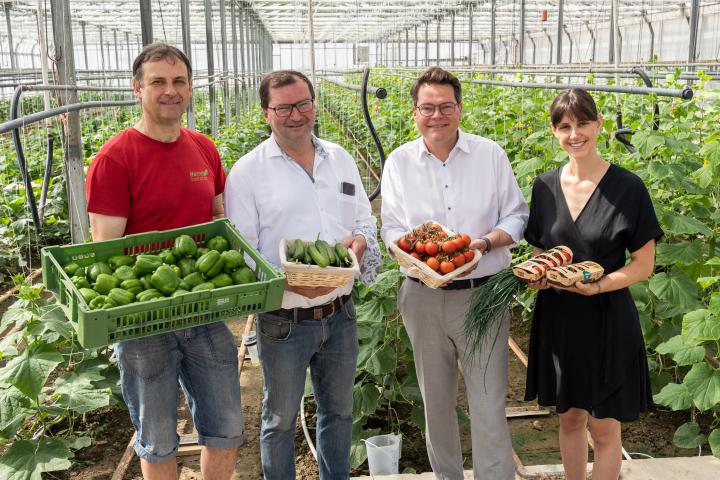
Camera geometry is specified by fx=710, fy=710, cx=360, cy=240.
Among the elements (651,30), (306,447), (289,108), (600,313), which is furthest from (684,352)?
(651,30)

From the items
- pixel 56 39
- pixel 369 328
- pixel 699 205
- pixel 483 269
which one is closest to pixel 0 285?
pixel 56 39

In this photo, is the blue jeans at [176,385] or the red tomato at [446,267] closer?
the blue jeans at [176,385]

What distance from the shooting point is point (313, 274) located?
254cm

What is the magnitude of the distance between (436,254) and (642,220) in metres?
0.78

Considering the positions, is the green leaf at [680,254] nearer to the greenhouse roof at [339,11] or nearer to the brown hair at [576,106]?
the brown hair at [576,106]

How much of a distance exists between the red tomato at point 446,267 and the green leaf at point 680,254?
6.02ft

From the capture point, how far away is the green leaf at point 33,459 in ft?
10.5

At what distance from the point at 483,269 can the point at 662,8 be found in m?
22.3

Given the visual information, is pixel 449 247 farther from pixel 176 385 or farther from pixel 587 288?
pixel 176 385

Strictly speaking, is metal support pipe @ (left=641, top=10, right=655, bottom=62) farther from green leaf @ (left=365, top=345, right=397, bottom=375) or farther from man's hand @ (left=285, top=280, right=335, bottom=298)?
man's hand @ (left=285, top=280, right=335, bottom=298)

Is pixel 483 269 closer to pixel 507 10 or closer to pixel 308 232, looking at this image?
pixel 308 232

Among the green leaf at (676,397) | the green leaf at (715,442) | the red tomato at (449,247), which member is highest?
the red tomato at (449,247)

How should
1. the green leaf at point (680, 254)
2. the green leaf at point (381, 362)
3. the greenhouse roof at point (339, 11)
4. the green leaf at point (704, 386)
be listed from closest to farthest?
1. the green leaf at point (704, 386)
2. the green leaf at point (381, 362)
3. the green leaf at point (680, 254)
4. the greenhouse roof at point (339, 11)

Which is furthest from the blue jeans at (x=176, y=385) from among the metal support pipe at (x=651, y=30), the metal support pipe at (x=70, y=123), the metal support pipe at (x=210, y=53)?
the metal support pipe at (x=651, y=30)
